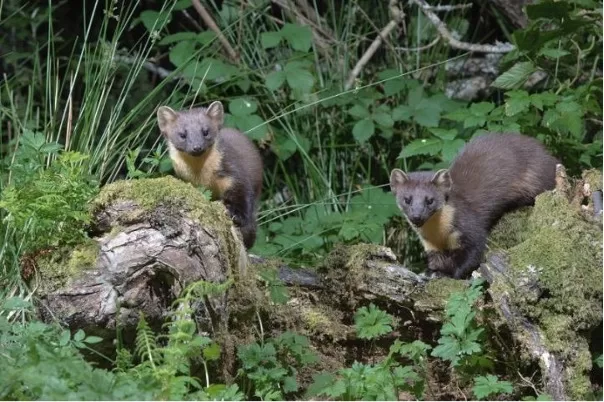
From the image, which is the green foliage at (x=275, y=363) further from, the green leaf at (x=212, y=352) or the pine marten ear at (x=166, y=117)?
the pine marten ear at (x=166, y=117)

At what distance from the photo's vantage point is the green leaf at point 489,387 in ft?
17.6

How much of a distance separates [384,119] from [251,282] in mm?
3164

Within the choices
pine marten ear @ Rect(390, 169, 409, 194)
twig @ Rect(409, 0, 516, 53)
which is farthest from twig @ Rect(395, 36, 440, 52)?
pine marten ear @ Rect(390, 169, 409, 194)

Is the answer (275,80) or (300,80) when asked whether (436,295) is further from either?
(275,80)

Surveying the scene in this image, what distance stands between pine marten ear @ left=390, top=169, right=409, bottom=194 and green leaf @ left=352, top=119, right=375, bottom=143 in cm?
128

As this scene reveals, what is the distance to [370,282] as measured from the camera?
6.23 meters

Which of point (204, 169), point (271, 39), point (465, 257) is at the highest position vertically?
point (271, 39)

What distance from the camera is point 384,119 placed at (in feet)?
29.7

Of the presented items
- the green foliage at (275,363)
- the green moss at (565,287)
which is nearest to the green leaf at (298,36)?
the green foliage at (275,363)

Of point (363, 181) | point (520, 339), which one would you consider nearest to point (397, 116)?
point (363, 181)

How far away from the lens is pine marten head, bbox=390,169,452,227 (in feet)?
23.9

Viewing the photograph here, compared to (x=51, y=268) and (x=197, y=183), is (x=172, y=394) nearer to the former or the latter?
(x=51, y=268)

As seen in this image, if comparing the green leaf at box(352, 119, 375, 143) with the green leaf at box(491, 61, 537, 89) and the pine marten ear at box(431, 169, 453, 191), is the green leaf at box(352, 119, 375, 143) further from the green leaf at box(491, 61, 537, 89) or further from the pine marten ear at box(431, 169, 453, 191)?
the pine marten ear at box(431, 169, 453, 191)

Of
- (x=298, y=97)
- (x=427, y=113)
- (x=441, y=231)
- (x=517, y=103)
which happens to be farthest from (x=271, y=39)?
(x=441, y=231)
